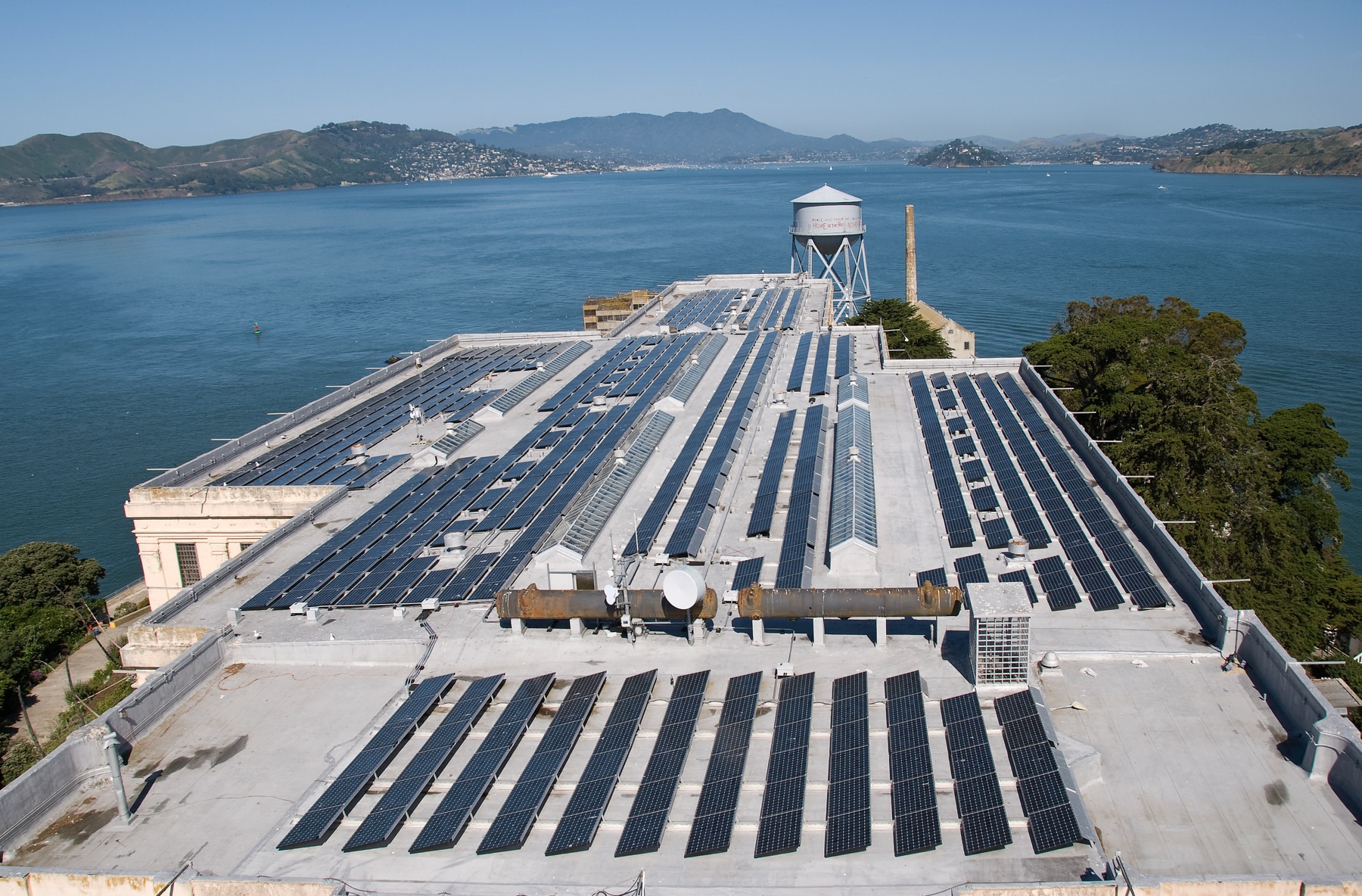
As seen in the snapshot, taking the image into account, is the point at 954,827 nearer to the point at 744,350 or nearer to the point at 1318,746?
the point at 1318,746

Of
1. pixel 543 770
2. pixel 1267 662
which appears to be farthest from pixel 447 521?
pixel 1267 662

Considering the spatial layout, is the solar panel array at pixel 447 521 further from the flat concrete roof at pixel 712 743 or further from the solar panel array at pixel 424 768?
the solar panel array at pixel 424 768

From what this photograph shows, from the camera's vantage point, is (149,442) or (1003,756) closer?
(1003,756)

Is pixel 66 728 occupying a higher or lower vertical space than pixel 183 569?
lower

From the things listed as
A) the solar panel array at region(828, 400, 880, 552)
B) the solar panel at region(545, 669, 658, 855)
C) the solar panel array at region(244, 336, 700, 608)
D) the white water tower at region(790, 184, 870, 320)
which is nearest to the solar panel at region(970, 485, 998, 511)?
the solar panel array at region(828, 400, 880, 552)

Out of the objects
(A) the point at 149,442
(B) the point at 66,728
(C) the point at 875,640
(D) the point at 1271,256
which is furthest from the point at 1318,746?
(D) the point at 1271,256

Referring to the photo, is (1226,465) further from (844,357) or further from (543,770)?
(543,770)

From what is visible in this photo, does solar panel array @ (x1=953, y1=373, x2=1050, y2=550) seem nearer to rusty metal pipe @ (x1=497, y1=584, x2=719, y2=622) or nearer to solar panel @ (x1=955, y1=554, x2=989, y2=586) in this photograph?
solar panel @ (x1=955, y1=554, x2=989, y2=586)
